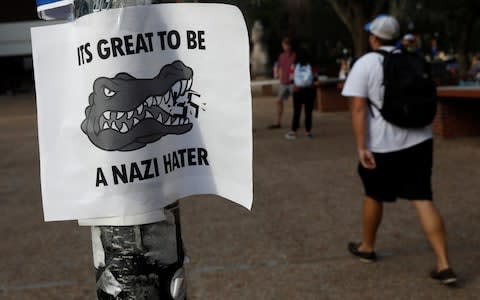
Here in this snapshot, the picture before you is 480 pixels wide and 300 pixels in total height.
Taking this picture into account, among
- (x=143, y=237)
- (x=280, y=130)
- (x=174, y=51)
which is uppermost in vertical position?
(x=174, y=51)

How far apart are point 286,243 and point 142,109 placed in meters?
3.54

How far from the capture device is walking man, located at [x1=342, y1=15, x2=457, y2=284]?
409cm

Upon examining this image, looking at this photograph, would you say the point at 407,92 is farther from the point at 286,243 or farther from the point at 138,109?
the point at 138,109

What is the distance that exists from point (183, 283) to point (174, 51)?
70 centimetres

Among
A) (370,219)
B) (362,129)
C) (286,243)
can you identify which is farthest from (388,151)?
(286,243)

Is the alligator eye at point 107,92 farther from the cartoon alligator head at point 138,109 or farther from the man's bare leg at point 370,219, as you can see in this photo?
the man's bare leg at point 370,219

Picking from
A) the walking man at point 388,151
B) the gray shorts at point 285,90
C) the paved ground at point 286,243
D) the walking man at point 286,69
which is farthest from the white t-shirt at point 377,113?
the gray shorts at point 285,90

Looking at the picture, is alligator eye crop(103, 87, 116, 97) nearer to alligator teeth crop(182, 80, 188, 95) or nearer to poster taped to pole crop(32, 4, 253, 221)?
poster taped to pole crop(32, 4, 253, 221)

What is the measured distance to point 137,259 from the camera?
5.75 ft

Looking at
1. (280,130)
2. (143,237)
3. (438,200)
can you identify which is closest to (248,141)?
(143,237)

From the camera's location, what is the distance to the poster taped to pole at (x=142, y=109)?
1645 mm

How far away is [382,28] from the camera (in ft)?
14.0

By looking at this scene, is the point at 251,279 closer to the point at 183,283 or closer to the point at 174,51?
the point at 183,283

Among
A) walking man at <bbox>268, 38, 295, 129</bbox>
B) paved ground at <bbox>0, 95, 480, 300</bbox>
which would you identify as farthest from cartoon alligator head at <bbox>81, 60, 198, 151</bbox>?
walking man at <bbox>268, 38, 295, 129</bbox>
